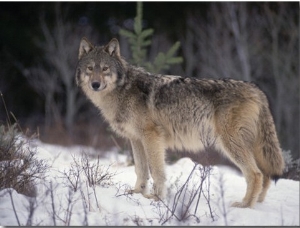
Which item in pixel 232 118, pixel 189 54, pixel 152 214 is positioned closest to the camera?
pixel 152 214

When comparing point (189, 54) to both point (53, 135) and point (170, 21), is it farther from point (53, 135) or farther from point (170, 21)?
point (53, 135)

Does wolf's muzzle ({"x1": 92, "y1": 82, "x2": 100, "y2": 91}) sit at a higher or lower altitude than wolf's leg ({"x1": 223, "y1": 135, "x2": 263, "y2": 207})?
higher

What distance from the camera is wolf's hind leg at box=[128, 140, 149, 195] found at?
260 inches

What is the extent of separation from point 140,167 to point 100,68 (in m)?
1.41

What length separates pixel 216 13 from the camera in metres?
18.2

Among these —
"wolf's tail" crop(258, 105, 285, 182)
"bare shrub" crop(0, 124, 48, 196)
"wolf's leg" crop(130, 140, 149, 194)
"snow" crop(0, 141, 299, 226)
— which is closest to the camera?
"snow" crop(0, 141, 299, 226)

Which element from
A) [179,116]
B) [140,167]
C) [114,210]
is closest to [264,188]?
[179,116]

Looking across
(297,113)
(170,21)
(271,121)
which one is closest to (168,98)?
(271,121)

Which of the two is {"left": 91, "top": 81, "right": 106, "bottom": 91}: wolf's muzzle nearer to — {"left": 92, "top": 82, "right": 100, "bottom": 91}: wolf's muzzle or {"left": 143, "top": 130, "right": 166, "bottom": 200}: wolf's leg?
{"left": 92, "top": 82, "right": 100, "bottom": 91}: wolf's muzzle

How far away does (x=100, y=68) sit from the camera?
255 inches

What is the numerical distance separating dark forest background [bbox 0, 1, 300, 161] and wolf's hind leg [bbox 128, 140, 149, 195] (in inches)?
393

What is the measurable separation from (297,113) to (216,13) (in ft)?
15.1

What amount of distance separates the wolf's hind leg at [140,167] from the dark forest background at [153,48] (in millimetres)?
9976

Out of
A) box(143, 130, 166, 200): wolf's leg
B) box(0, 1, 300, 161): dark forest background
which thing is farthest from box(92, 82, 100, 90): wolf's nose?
box(0, 1, 300, 161): dark forest background
